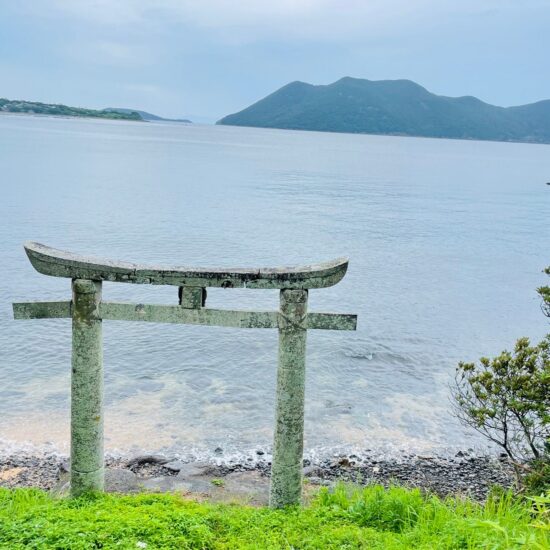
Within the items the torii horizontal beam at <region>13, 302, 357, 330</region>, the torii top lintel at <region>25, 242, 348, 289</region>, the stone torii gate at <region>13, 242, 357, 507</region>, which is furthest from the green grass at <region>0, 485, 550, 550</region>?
the torii top lintel at <region>25, 242, 348, 289</region>

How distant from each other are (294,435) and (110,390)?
34.9ft

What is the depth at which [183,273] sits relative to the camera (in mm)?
7887

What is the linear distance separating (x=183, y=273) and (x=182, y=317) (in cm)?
64

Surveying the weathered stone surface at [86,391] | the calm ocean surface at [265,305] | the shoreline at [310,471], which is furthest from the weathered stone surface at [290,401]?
the calm ocean surface at [265,305]

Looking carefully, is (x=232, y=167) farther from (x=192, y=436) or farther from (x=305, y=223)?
(x=192, y=436)

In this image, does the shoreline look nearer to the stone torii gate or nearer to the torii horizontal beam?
the stone torii gate

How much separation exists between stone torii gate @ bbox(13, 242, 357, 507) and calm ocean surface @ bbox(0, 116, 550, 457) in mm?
6285

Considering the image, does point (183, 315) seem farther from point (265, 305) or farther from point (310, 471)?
point (265, 305)

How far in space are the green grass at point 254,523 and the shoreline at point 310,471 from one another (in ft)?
9.93

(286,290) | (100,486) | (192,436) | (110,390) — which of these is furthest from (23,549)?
(110,390)

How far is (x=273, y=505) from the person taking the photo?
852 cm

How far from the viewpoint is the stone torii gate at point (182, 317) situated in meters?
7.87

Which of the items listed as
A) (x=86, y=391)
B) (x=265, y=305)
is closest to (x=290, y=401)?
(x=86, y=391)

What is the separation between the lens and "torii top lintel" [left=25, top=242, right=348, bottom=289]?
25.6ft
